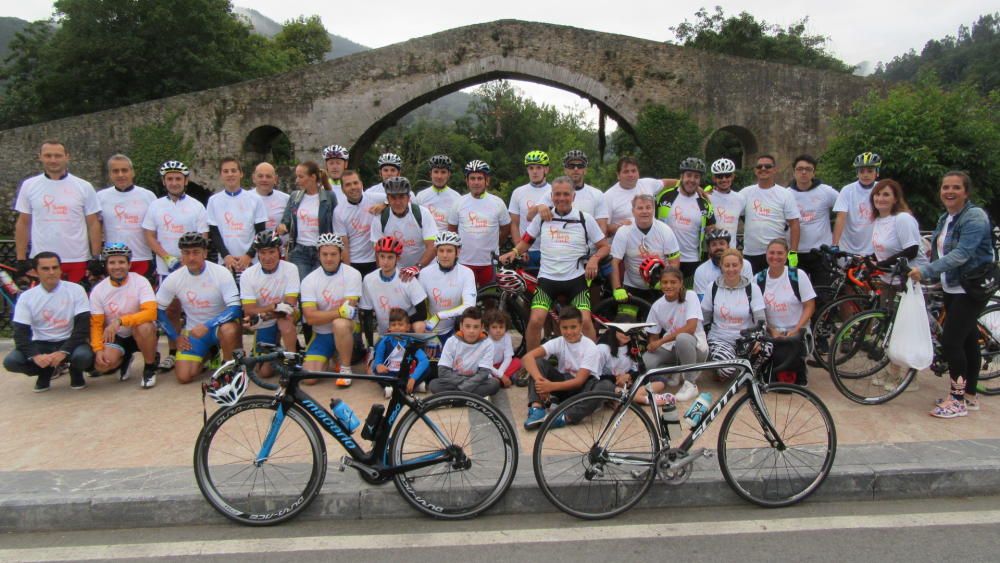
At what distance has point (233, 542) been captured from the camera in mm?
3559

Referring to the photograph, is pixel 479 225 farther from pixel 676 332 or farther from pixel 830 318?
pixel 830 318

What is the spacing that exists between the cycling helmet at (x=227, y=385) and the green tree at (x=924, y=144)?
10.9 m

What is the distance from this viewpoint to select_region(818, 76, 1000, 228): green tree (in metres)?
11.5

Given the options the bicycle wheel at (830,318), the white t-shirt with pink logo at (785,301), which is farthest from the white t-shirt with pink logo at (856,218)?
the white t-shirt with pink logo at (785,301)

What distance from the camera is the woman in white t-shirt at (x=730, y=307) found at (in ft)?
18.4

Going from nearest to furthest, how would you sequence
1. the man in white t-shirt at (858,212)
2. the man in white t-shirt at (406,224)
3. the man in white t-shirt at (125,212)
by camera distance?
1. the man in white t-shirt at (406,224)
2. the man in white t-shirt at (858,212)
3. the man in white t-shirt at (125,212)

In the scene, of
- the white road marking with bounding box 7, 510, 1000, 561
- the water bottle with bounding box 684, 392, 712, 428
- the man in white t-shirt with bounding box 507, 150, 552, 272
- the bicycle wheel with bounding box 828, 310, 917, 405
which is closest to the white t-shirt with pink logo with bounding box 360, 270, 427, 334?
the man in white t-shirt with bounding box 507, 150, 552, 272

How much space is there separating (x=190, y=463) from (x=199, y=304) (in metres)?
2.14

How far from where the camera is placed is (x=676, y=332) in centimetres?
548

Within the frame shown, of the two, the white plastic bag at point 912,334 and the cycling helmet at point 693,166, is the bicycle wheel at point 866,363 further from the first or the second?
the cycling helmet at point 693,166

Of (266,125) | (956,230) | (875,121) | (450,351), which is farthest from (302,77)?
(956,230)

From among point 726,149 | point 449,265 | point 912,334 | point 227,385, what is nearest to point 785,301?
point 912,334

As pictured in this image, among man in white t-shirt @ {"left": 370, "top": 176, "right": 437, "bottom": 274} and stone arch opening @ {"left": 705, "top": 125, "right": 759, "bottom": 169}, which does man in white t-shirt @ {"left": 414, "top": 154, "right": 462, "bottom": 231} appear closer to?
man in white t-shirt @ {"left": 370, "top": 176, "right": 437, "bottom": 274}

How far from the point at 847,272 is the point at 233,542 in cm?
566
